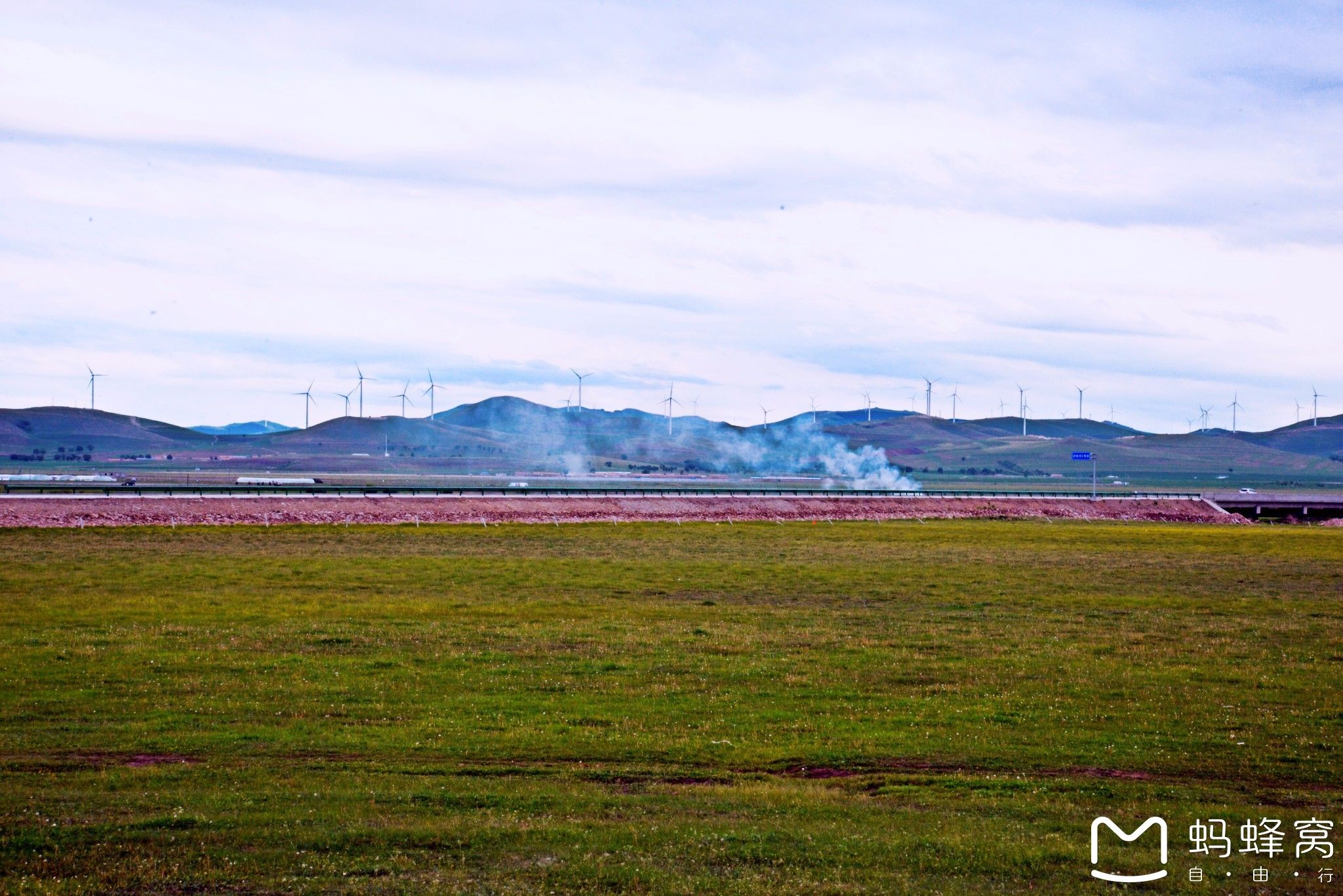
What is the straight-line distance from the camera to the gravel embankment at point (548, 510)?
71.2 metres

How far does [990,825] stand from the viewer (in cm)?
1452

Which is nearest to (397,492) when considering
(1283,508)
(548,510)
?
(548,510)

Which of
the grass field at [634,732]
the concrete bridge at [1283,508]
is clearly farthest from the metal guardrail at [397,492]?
the grass field at [634,732]

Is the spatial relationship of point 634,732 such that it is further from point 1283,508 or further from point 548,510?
point 1283,508

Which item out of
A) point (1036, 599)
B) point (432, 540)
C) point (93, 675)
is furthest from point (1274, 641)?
point (432, 540)

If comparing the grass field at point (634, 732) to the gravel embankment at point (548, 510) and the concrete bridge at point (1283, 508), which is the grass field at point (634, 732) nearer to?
the gravel embankment at point (548, 510)

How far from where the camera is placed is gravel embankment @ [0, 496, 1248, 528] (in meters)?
71.2

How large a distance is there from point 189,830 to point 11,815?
219cm

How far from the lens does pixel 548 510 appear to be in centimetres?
8712

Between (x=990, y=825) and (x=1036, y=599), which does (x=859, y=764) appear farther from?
(x=1036, y=599)

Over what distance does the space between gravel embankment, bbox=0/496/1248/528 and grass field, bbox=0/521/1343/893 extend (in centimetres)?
2997

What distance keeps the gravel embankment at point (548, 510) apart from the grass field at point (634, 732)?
30.0 meters

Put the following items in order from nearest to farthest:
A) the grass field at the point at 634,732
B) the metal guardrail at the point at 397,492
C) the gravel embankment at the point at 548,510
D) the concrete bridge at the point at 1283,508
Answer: the grass field at the point at 634,732 → the gravel embankment at the point at 548,510 → the metal guardrail at the point at 397,492 → the concrete bridge at the point at 1283,508

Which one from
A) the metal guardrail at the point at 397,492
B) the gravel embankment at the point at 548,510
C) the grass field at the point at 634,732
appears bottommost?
the grass field at the point at 634,732
